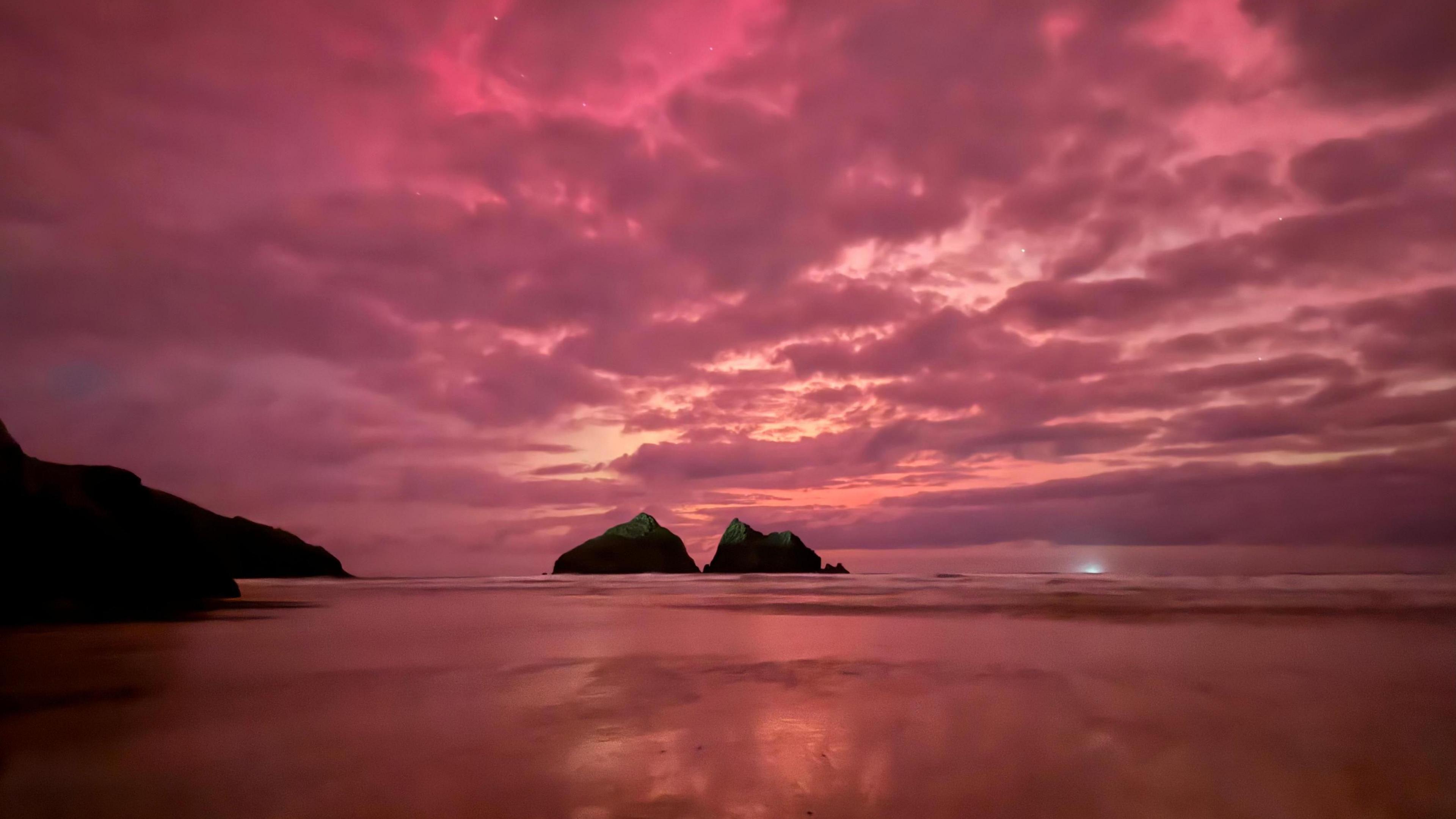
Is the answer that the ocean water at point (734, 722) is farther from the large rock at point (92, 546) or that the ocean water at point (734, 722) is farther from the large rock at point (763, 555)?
the large rock at point (763, 555)

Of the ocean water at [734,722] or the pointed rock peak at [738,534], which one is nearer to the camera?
the ocean water at [734,722]

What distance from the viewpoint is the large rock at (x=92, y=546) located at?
84.0 feet

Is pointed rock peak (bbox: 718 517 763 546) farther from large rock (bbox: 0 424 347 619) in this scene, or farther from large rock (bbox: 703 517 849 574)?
large rock (bbox: 0 424 347 619)

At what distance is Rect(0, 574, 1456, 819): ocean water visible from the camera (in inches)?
252

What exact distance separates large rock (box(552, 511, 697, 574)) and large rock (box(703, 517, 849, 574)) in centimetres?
1394

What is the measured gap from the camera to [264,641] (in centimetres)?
1927

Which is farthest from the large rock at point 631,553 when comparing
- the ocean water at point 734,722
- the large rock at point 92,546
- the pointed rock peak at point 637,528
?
the ocean water at point 734,722

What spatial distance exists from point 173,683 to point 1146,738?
16.2 m

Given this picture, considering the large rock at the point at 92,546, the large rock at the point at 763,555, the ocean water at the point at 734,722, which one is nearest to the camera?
the ocean water at the point at 734,722

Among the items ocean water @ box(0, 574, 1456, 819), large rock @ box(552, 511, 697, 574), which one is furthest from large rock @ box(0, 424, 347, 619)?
large rock @ box(552, 511, 697, 574)

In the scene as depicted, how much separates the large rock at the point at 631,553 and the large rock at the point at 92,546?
12230cm

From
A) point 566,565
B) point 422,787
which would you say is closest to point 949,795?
point 422,787

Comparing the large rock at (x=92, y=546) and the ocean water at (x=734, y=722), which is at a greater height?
the large rock at (x=92, y=546)

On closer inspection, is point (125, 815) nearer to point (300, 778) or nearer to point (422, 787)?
point (300, 778)
